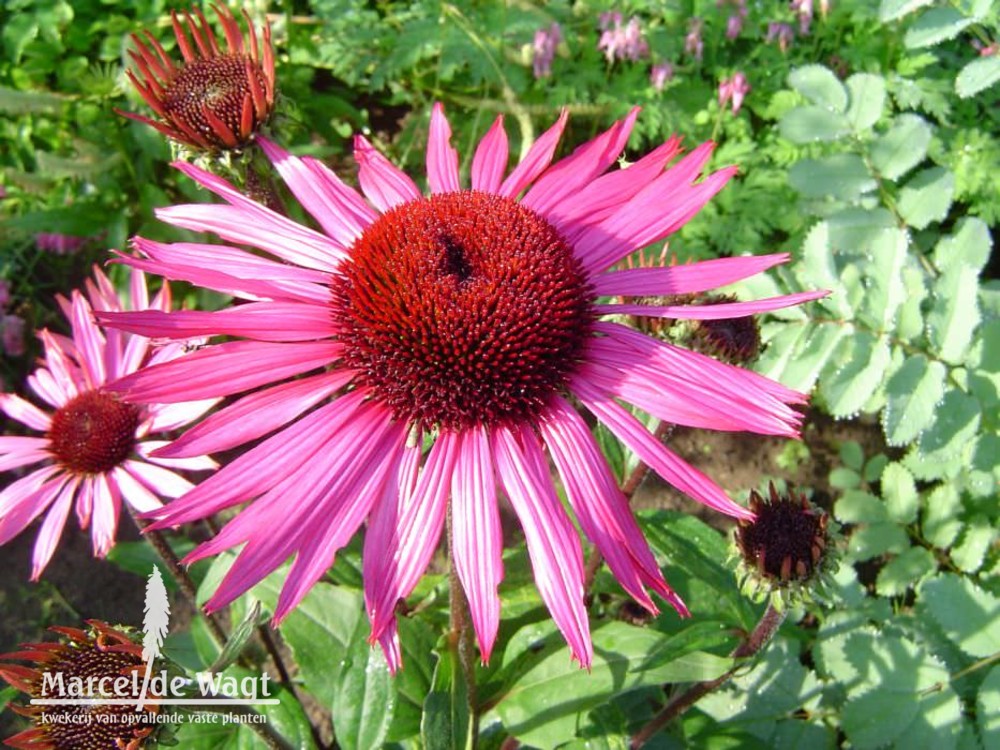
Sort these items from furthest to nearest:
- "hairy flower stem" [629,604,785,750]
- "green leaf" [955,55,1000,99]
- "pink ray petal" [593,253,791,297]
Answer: "green leaf" [955,55,1000,99], "hairy flower stem" [629,604,785,750], "pink ray petal" [593,253,791,297]

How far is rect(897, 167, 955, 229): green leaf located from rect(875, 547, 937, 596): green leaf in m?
0.81

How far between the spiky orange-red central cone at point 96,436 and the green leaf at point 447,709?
883 millimetres

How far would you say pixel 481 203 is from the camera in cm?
127

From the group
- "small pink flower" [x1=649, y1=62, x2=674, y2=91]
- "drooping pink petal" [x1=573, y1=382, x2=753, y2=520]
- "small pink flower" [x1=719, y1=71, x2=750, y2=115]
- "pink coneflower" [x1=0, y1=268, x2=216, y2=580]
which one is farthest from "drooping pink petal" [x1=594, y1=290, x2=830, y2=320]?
"small pink flower" [x1=649, y1=62, x2=674, y2=91]

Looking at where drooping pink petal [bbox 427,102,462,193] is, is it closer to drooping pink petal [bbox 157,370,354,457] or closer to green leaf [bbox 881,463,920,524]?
drooping pink petal [bbox 157,370,354,457]

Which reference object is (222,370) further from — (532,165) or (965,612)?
(965,612)

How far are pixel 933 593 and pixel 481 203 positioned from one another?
4.20 ft

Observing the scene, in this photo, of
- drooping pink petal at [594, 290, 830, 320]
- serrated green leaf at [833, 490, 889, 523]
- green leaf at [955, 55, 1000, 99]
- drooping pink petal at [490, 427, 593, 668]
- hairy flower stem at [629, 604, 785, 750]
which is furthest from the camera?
serrated green leaf at [833, 490, 889, 523]

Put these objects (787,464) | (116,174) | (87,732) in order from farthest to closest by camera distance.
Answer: (116,174), (787,464), (87,732)

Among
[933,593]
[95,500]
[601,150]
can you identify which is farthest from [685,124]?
[95,500]

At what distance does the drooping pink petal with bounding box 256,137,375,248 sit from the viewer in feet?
4.55

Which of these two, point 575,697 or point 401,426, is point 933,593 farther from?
point 401,426

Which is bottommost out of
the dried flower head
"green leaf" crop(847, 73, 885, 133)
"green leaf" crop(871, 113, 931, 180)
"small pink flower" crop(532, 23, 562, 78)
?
the dried flower head

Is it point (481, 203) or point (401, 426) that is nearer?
point (401, 426)
